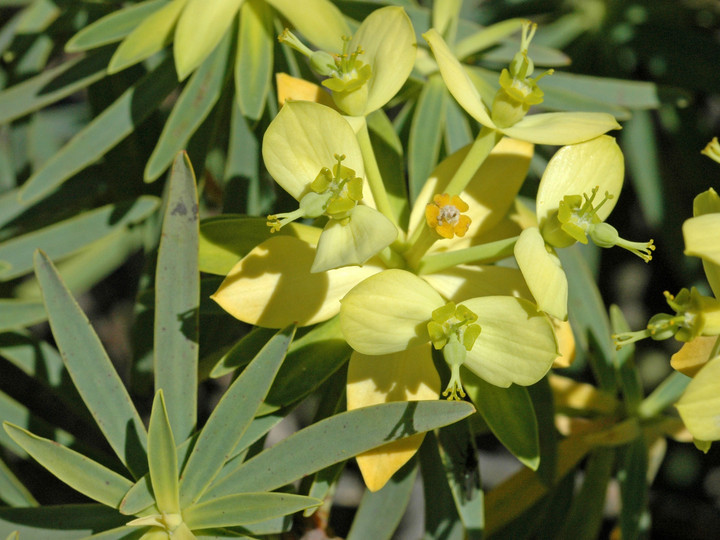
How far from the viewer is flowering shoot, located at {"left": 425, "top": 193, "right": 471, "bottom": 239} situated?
0.90m

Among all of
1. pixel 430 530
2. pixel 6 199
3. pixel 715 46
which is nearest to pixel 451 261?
pixel 430 530

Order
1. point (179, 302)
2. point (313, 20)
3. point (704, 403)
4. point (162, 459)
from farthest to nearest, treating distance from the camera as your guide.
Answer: point (313, 20) → point (179, 302) → point (162, 459) → point (704, 403)

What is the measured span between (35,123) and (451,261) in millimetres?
1238

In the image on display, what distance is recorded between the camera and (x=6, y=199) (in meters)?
1.42

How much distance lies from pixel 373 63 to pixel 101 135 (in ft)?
1.92

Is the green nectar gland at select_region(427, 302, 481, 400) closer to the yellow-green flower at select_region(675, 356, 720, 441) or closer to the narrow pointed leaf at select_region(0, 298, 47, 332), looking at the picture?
the yellow-green flower at select_region(675, 356, 720, 441)

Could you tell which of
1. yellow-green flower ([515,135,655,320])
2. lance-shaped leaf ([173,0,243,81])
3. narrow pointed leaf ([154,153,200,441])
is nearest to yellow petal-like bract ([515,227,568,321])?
yellow-green flower ([515,135,655,320])

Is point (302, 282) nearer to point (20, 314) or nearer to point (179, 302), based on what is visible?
point (179, 302)

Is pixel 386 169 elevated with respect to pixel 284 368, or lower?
elevated

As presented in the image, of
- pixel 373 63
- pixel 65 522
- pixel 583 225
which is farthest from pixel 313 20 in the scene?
pixel 65 522

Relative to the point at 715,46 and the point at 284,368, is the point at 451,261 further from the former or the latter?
the point at 715,46

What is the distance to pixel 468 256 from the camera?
0.97m

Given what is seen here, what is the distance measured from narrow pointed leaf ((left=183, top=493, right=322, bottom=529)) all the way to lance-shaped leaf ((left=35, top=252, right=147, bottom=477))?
128 mm

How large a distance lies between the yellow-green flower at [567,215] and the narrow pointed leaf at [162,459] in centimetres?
52
